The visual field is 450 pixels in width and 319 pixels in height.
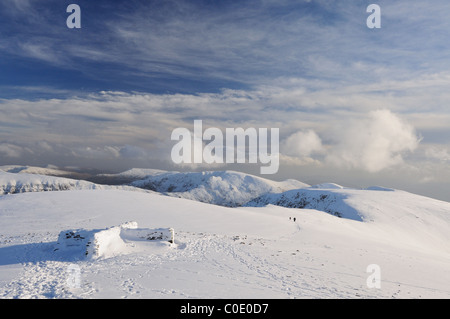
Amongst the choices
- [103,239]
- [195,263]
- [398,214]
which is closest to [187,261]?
[195,263]

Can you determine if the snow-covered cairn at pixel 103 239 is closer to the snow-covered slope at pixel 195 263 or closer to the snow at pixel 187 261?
the snow at pixel 187 261

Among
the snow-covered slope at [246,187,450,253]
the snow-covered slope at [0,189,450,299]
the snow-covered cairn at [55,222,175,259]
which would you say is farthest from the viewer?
the snow-covered slope at [246,187,450,253]

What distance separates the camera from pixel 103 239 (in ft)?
68.5

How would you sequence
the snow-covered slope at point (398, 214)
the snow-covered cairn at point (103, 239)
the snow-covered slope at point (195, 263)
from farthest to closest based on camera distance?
1. the snow-covered slope at point (398, 214)
2. the snow-covered cairn at point (103, 239)
3. the snow-covered slope at point (195, 263)

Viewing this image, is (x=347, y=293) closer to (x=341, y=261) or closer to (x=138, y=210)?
(x=341, y=261)

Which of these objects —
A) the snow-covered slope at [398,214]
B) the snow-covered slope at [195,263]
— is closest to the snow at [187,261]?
the snow-covered slope at [195,263]

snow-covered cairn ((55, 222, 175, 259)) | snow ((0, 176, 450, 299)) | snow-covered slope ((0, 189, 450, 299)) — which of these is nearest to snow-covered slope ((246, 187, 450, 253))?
snow ((0, 176, 450, 299))

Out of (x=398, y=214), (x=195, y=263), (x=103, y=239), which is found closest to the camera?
(x=195, y=263)

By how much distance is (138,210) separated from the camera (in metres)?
42.8

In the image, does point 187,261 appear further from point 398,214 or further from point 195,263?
point 398,214

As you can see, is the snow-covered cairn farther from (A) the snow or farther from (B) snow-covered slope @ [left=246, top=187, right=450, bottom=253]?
(B) snow-covered slope @ [left=246, top=187, right=450, bottom=253]

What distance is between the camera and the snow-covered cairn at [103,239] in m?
19.9

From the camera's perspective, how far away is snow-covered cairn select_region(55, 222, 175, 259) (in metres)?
19.9
